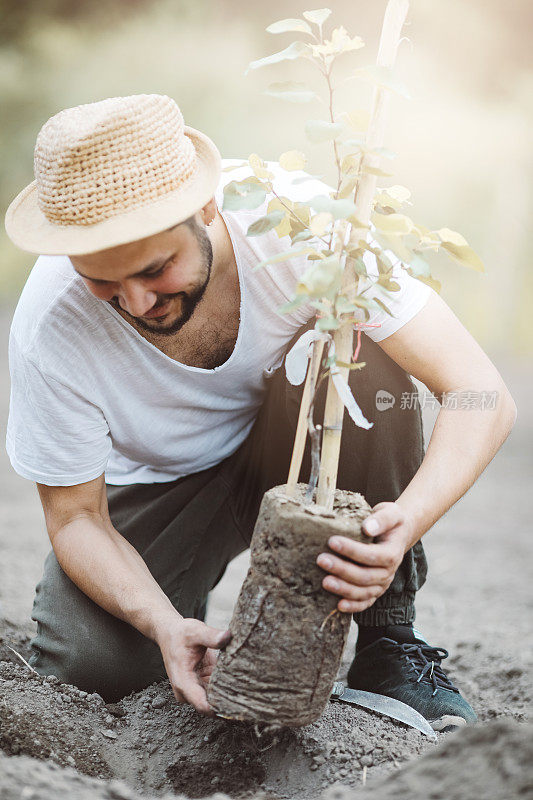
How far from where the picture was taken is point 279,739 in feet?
5.26

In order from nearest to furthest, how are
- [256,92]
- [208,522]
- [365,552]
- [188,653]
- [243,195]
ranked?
[365,552] < [243,195] < [188,653] < [208,522] < [256,92]

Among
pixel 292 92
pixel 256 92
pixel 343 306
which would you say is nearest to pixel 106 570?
pixel 343 306

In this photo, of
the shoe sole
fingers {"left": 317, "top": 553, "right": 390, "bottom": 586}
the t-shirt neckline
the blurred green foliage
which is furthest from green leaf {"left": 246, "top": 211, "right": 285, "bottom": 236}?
the blurred green foliage

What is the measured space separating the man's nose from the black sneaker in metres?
1.01

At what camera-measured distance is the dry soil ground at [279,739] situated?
1.18m

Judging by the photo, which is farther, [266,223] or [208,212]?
[208,212]

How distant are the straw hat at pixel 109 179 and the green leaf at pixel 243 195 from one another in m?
0.05

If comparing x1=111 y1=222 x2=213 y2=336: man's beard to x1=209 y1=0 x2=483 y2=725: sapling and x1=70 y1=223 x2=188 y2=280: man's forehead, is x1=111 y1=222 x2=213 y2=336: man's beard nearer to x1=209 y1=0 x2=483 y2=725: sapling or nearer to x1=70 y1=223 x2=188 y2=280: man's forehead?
x1=70 y1=223 x2=188 y2=280: man's forehead

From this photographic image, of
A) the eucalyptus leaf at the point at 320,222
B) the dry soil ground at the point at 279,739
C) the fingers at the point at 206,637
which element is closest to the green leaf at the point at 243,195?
the eucalyptus leaf at the point at 320,222

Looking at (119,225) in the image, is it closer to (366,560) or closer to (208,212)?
(208,212)

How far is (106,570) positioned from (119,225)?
0.81 metres

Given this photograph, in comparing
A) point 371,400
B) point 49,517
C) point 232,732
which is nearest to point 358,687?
point 232,732

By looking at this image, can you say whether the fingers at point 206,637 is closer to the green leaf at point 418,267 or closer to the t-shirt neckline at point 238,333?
the t-shirt neckline at point 238,333

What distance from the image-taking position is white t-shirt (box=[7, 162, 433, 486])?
1.78m
